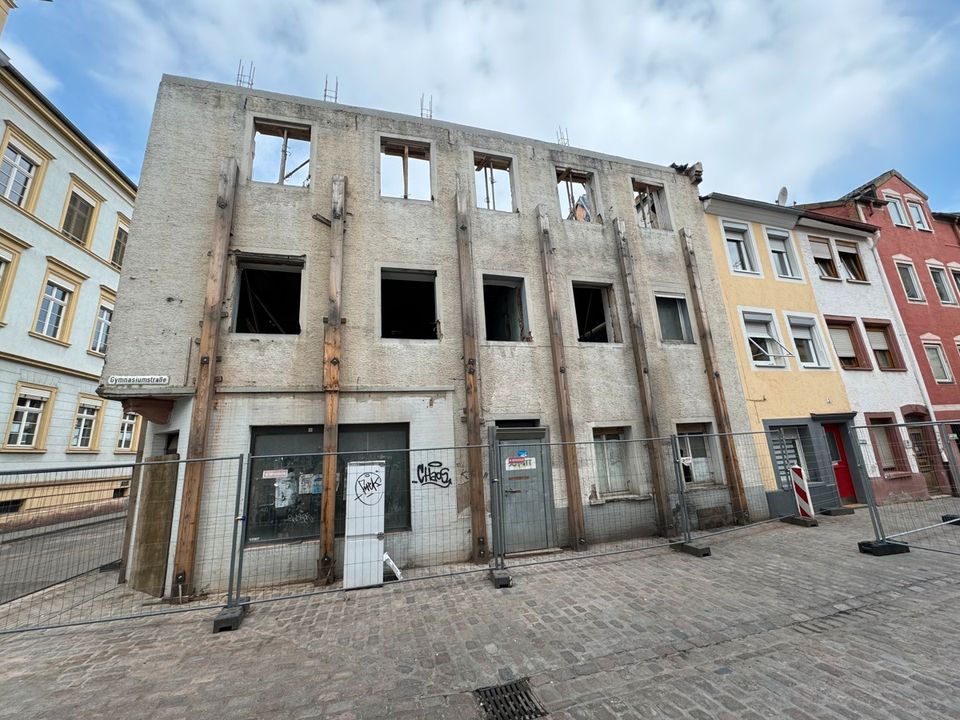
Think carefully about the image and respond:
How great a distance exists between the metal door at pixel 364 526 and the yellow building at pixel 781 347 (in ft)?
29.4

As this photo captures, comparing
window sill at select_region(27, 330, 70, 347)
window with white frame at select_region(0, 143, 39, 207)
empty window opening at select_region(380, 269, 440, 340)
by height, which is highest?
window with white frame at select_region(0, 143, 39, 207)

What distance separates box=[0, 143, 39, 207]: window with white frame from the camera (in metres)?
13.1

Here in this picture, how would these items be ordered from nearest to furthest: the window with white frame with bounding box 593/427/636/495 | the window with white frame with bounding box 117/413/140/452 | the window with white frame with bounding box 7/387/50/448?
the window with white frame with bounding box 593/427/636/495 < the window with white frame with bounding box 7/387/50/448 < the window with white frame with bounding box 117/413/140/452

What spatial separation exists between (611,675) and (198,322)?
7.96 metres

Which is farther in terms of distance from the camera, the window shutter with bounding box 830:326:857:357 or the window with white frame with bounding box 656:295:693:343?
the window shutter with bounding box 830:326:857:357

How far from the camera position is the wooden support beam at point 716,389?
355 inches

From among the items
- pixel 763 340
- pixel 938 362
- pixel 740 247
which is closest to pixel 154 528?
pixel 763 340

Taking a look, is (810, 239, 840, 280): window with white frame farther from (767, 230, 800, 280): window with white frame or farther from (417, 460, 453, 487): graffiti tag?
(417, 460, 453, 487): graffiti tag

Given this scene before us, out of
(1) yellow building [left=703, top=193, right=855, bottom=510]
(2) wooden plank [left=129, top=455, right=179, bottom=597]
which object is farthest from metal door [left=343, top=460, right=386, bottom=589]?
(1) yellow building [left=703, top=193, right=855, bottom=510]

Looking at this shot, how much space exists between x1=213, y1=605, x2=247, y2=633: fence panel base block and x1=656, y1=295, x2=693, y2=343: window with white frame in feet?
33.8

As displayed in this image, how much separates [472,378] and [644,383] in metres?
4.19

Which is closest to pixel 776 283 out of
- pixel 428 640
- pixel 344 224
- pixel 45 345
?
pixel 344 224

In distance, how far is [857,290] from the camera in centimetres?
1352

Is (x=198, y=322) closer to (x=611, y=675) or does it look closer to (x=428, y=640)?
(x=428, y=640)
